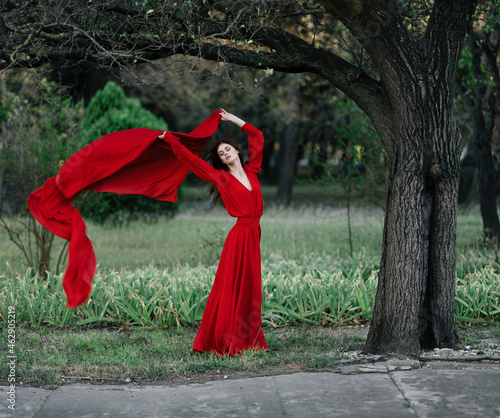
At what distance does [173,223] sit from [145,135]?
32.5 ft

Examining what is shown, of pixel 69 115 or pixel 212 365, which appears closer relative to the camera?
pixel 212 365

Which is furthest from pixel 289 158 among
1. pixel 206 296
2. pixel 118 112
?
pixel 206 296

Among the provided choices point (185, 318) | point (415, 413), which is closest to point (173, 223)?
point (185, 318)

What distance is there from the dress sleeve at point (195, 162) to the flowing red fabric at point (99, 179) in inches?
8.2

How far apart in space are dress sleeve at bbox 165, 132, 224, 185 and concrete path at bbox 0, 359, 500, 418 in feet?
5.52

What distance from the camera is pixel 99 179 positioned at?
18.5ft

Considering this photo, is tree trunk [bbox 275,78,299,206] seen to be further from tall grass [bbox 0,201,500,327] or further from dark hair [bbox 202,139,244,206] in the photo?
dark hair [bbox 202,139,244,206]

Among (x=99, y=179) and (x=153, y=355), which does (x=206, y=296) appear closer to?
(x=153, y=355)

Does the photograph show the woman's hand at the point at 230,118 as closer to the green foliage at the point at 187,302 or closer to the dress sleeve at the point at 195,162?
the dress sleeve at the point at 195,162

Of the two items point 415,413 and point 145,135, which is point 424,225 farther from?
point 145,135

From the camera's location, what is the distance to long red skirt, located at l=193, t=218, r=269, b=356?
18.5ft

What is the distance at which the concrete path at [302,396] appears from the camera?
4.11 metres

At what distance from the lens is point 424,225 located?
18.0ft

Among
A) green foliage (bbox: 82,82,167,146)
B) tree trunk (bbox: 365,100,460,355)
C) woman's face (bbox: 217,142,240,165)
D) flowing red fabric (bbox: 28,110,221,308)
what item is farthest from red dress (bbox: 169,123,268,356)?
green foliage (bbox: 82,82,167,146)
